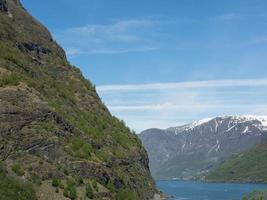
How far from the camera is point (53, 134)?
253 ft

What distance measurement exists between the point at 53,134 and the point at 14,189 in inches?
771

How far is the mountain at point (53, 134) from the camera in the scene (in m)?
67.8

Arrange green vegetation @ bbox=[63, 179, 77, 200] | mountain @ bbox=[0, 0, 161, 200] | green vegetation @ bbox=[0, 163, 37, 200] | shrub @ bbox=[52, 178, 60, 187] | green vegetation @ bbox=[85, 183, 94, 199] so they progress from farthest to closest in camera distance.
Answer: green vegetation @ bbox=[85, 183, 94, 199] → mountain @ bbox=[0, 0, 161, 200] → shrub @ bbox=[52, 178, 60, 187] → green vegetation @ bbox=[63, 179, 77, 200] → green vegetation @ bbox=[0, 163, 37, 200]

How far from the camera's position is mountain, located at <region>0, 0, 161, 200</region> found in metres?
67.8

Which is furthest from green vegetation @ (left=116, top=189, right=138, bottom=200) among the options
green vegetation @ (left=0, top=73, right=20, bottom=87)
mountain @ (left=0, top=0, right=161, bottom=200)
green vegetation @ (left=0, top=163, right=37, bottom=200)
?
green vegetation @ (left=0, top=73, right=20, bottom=87)

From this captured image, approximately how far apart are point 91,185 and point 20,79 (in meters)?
22.2

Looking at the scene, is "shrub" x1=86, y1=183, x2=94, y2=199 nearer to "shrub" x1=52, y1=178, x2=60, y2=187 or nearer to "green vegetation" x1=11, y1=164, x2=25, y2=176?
"shrub" x1=52, y1=178, x2=60, y2=187

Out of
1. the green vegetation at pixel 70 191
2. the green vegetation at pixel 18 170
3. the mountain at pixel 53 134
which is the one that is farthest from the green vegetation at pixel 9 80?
the green vegetation at pixel 70 191

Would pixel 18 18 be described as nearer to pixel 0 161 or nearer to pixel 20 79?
pixel 20 79

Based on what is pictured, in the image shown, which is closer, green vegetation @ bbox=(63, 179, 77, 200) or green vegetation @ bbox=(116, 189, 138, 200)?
green vegetation @ bbox=(63, 179, 77, 200)

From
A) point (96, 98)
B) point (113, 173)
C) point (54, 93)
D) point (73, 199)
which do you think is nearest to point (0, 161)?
point (73, 199)

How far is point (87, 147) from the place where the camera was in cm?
8050

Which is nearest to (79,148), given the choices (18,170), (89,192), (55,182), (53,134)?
(53,134)

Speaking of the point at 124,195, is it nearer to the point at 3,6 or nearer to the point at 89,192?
the point at 89,192
